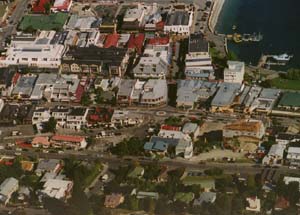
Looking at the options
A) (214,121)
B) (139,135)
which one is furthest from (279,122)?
(139,135)

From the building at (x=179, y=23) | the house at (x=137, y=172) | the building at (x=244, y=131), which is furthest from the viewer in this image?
the building at (x=179, y=23)

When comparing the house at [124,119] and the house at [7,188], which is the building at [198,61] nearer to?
the house at [124,119]

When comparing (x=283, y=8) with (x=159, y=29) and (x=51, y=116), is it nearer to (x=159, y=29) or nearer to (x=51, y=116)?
(x=159, y=29)

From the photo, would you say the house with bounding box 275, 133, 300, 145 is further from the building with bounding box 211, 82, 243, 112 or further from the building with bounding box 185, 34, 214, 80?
the building with bounding box 185, 34, 214, 80

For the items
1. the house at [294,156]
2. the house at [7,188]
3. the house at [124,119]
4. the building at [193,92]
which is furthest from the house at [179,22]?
the house at [7,188]

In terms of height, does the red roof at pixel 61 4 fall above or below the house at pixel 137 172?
above

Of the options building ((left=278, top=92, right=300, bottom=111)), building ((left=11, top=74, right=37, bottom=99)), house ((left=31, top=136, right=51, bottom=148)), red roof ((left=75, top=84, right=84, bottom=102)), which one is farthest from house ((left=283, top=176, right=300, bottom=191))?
building ((left=11, top=74, right=37, bottom=99))

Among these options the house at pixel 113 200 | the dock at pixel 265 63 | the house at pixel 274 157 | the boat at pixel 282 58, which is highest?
the boat at pixel 282 58

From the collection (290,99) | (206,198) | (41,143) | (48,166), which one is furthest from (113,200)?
(290,99)
